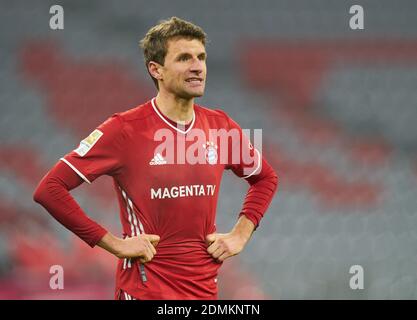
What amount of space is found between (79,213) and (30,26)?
2.83 metres

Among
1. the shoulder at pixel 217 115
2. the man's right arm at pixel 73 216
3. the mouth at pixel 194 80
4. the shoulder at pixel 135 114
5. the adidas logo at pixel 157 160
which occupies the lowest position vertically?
the man's right arm at pixel 73 216

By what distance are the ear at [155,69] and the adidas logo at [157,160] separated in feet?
1.31

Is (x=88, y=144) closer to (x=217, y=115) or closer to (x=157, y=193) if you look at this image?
(x=157, y=193)

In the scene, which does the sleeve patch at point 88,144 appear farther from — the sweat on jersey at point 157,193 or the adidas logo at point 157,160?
the adidas logo at point 157,160

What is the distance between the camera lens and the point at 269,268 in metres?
5.61

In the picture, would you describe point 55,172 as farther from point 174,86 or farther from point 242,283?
point 242,283

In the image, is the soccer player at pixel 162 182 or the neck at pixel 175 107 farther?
the neck at pixel 175 107

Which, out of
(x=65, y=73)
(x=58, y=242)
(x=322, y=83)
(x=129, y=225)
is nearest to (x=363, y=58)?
(x=322, y=83)

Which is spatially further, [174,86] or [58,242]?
[58,242]

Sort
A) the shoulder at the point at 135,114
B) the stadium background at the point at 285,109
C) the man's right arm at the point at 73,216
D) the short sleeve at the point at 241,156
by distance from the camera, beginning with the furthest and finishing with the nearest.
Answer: the stadium background at the point at 285,109, the short sleeve at the point at 241,156, the shoulder at the point at 135,114, the man's right arm at the point at 73,216

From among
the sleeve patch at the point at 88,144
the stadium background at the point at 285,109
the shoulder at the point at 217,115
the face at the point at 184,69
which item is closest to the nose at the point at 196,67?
the face at the point at 184,69

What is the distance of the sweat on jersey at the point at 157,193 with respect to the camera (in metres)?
3.28

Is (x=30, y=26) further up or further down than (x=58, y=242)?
further up
